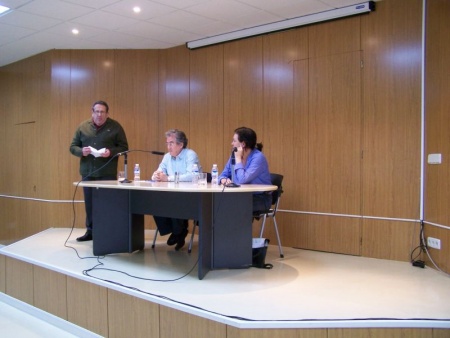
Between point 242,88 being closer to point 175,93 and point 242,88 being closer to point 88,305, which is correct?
point 175,93

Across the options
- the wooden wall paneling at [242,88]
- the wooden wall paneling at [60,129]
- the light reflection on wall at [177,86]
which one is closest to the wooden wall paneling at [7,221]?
the wooden wall paneling at [60,129]

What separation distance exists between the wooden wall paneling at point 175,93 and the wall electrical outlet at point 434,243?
2970 millimetres

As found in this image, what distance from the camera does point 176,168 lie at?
4.06 metres

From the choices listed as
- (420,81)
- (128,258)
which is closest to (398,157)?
(420,81)

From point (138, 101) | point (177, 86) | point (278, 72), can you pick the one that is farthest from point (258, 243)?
point (138, 101)

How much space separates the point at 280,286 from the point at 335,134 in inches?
74.9

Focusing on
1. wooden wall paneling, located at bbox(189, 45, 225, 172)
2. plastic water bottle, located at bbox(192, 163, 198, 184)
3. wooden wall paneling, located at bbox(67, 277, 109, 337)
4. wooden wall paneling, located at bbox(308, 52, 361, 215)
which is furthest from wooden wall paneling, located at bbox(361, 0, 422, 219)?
wooden wall paneling, located at bbox(67, 277, 109, 337)

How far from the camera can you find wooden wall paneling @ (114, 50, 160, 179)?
5.65 meters

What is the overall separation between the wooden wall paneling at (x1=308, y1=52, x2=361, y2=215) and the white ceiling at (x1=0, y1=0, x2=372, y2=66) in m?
0.65

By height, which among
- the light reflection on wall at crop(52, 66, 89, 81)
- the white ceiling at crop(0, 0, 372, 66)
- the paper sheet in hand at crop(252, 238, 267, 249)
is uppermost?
the white ceiling at crop(0, 0, 372, 66)

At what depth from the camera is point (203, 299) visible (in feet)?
8.63

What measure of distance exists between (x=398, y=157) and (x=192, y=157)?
1971mm

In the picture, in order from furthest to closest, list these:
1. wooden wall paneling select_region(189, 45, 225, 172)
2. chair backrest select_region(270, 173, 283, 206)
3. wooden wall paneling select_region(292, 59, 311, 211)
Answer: wooden wall paneling select_region(189, 45, 225, 172), wooden wall paneling select_region(292, 59, 311, 211), chair backrest select_region(270, 173, 283, 206)

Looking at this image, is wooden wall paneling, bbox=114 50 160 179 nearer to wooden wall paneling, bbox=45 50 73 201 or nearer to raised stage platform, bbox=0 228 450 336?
wooden wall paneling, bbox=45 50 73 201
